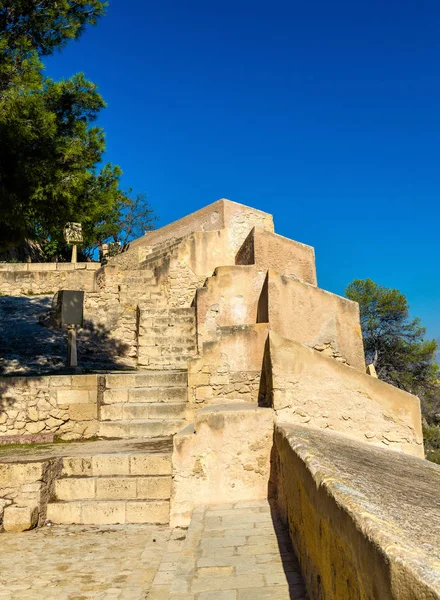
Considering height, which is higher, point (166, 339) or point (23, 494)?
point (166, 339)

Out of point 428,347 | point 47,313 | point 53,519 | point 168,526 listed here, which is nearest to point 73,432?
point 53,519

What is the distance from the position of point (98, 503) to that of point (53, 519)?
0.49 meters

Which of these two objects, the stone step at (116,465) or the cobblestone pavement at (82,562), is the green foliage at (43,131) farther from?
the cobblestone pavement at (82,562)

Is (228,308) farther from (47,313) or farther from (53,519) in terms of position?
(47,313)

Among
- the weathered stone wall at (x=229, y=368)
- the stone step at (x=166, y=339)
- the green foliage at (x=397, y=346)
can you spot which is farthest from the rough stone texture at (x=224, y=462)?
the green foliage at (x=397, y=346)

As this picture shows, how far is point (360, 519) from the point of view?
1514 millimetres

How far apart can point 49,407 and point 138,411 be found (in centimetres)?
122

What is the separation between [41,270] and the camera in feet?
52.6

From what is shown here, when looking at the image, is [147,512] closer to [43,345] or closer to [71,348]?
[71,348]

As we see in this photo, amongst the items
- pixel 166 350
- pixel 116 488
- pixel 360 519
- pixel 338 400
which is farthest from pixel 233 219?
pixel 360 519

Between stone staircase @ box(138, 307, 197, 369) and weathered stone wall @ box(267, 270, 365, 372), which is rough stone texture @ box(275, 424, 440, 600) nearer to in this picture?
weathered stone wall @ box(267, 270, 365, 372)

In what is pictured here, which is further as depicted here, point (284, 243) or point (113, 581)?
point (284, 243)

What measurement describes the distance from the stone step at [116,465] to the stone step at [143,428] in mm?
1185

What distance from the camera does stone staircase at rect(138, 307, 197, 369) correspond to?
9.86 m
